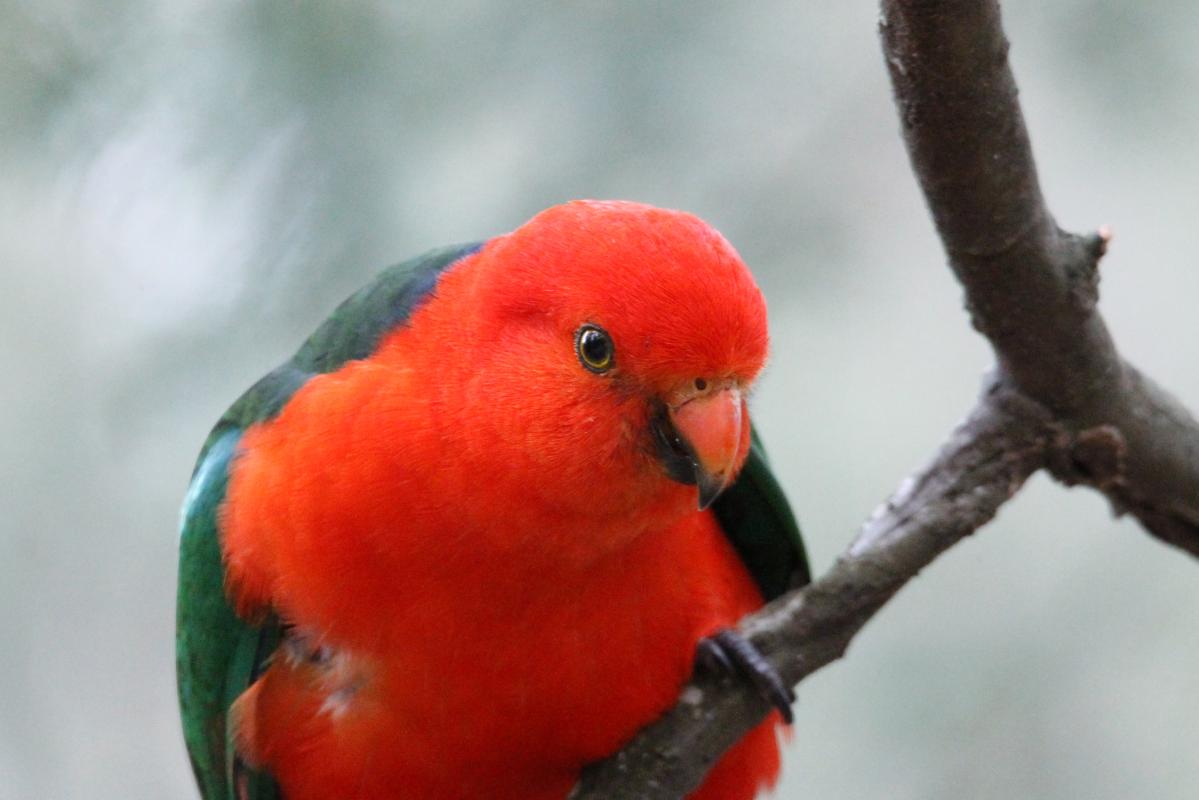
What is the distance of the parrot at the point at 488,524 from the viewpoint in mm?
1879

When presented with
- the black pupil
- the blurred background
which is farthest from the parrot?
the blurred background

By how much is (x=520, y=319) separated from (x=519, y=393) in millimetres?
133

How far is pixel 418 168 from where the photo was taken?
10.3ft

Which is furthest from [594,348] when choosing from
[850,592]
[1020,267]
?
[1020,267]

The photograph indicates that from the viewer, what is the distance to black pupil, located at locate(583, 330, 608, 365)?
187 centimetres

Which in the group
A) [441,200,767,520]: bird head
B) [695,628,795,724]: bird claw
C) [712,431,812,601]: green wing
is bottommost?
[695,628,795,724]: bird claw

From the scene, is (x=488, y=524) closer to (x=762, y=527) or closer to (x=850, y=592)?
(x=850, y=592)

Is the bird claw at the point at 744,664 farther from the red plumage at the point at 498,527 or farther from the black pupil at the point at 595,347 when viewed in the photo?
the black pupil at the point at 595,347

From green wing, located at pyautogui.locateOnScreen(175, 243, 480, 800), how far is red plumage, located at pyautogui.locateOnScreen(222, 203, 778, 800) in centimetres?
4

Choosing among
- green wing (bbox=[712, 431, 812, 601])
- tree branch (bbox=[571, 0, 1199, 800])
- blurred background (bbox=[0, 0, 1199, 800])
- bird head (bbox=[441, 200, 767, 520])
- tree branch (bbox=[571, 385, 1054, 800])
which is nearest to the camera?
bird head (bbox=[441, 200, 767, 520])

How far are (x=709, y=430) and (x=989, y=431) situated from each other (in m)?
0.78

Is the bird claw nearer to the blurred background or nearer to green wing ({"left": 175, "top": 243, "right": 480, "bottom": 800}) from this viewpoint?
green wing ({"left": 175, "top": 243, "right": 480, "bottom": 800})

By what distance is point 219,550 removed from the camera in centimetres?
243

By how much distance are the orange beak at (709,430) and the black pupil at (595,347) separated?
0.40 feet
